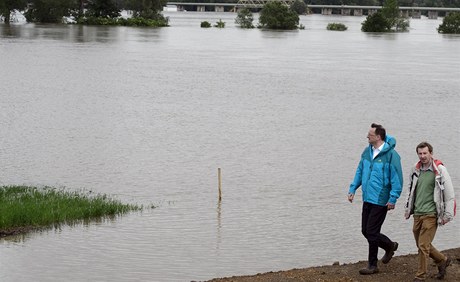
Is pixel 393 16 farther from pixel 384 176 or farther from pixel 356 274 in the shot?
pixel 384 176

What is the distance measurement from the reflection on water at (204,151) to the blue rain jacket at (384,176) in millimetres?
4030

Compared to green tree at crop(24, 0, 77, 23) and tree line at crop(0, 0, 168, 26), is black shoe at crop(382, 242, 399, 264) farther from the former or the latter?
green tree at crop(24, 0, 77, 23)

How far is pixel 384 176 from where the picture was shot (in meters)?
13.2

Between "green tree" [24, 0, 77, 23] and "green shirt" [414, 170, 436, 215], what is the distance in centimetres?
12888

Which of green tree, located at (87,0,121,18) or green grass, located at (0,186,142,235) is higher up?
green tree, located at (87,0,121,18)

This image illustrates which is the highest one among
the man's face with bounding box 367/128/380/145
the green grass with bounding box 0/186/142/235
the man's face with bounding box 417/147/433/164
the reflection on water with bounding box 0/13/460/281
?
the man's face with bounding box 367/128/380/145

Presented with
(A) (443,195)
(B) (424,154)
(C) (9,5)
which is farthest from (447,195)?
(C) (9,5)

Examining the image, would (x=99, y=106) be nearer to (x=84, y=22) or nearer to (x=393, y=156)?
(x=393, y=156)

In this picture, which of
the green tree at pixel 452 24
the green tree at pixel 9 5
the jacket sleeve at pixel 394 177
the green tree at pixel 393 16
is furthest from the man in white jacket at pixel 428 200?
the green tree at pixel 452 24

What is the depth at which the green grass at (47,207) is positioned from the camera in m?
18.6

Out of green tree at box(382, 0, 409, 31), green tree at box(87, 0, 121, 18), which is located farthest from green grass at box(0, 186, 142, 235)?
green tree at box(382, 0, 409, 31)

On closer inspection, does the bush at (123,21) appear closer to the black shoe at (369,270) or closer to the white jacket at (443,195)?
the black shoe at (369,270)

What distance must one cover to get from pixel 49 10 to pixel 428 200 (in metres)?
132

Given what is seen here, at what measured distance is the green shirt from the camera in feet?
41.7
